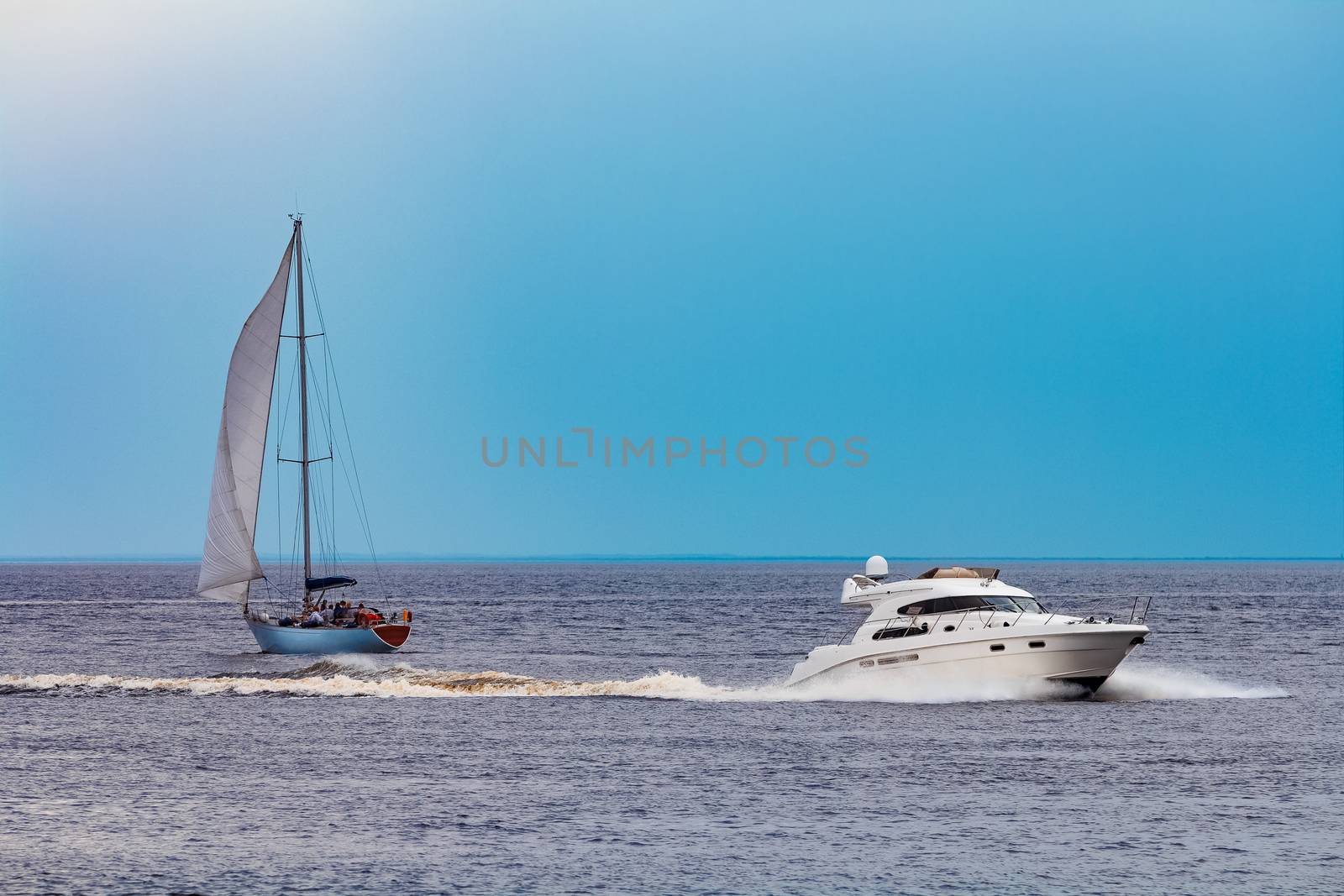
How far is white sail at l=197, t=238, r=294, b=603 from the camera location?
63.9m

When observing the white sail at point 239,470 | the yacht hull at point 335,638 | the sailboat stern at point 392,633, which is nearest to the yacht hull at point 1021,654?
the sailboat stern at point 392,633

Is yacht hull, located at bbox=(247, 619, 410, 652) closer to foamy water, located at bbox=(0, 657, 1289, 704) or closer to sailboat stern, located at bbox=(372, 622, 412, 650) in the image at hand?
sailboat stern, located at bbox=(372, 622, 412, 650)

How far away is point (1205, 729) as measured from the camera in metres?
33.2

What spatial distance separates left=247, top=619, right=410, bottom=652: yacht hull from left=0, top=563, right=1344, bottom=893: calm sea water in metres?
2.81

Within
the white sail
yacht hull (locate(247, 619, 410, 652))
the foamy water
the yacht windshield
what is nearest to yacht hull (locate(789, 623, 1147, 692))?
the foamy water

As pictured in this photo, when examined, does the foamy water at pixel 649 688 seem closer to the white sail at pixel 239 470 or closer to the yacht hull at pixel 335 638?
the yacht hull at pixel 335 638

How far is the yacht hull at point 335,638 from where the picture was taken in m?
56.3

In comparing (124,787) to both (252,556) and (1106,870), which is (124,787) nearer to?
(1106,870)

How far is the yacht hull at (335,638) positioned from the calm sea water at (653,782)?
2811mm

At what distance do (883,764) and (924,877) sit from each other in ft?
30.8

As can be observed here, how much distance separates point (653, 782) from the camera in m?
26.4

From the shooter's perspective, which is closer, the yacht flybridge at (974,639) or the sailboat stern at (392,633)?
the yacht flybridge at (974,639)

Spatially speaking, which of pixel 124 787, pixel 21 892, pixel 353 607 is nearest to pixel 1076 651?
pixel 124 787

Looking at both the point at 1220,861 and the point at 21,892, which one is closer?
the point at 21,892
